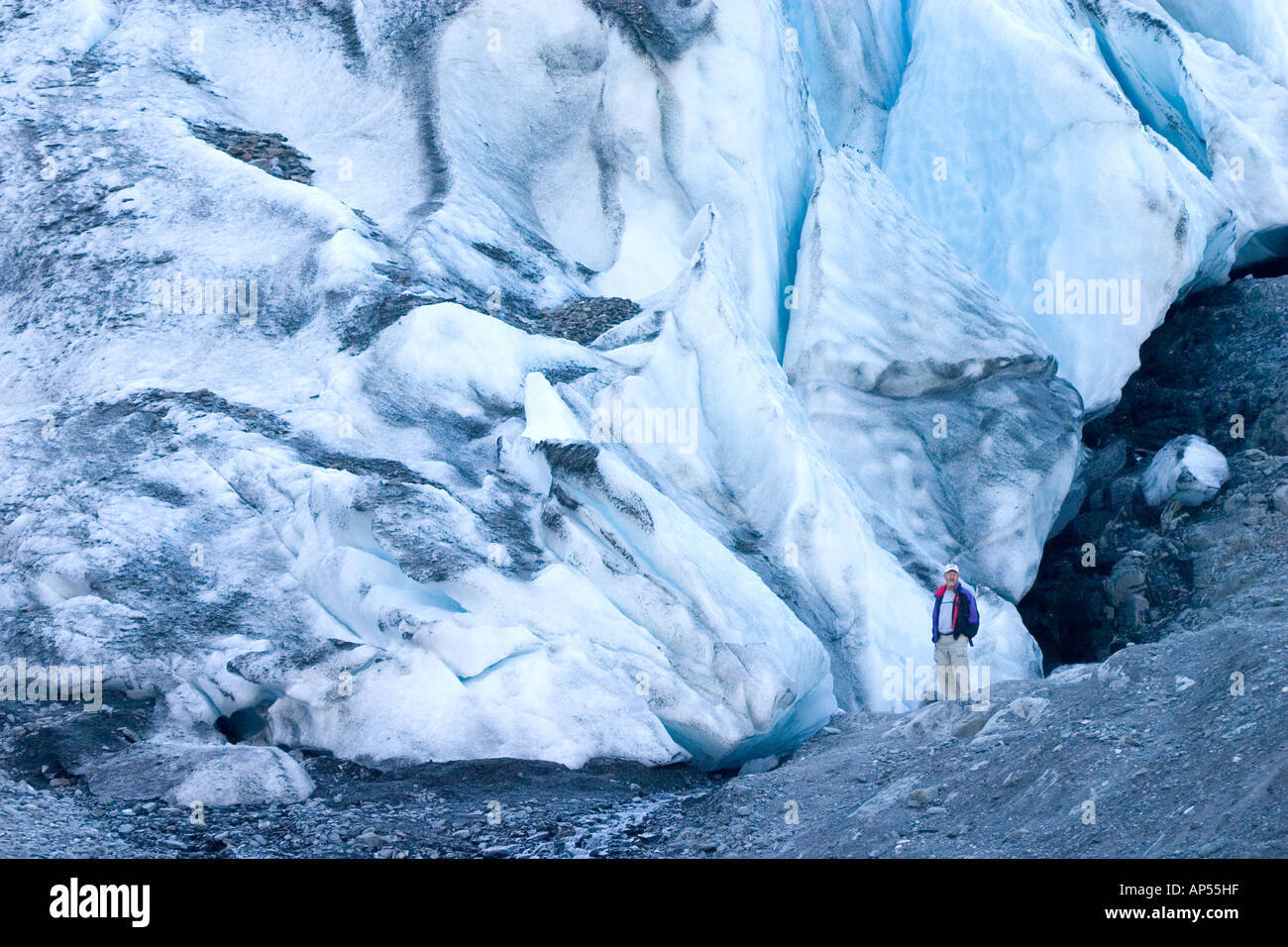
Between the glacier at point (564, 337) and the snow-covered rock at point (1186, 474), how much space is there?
91cm

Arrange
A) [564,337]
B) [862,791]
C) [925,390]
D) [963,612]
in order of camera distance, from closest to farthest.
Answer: [862,791], [963,612], [564,337], [925,390]

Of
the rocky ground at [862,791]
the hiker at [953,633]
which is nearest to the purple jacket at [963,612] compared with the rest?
the hiker at [953,633]

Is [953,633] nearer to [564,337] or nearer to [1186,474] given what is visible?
[564,337]

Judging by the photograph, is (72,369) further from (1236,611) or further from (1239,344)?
(1239,344)

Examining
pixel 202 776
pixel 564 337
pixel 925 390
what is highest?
pixel 564 337

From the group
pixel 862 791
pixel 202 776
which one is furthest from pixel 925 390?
pixel 202 776

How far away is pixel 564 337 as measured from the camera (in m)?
11.5

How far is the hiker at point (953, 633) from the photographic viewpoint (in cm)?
899

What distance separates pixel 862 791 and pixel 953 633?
1678 millimetres

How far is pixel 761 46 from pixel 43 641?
921 cm

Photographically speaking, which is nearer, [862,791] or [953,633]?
[862,791]

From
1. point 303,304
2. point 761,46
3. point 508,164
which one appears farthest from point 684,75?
point 303,304

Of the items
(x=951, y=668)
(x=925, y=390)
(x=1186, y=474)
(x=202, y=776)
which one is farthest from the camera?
(x=925, y=390)

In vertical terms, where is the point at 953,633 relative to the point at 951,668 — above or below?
above
